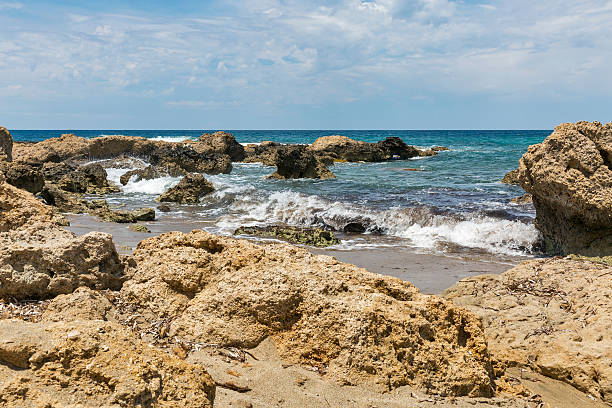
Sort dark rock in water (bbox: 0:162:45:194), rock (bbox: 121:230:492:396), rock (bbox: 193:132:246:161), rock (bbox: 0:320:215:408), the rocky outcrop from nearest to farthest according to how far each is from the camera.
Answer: rock (bbox: 0:320:215:408), rock (bbox: 121:230:492:396), dark rock in water (bbox: 0:162:45:194), rock (bbox: 193:132:246:161), the rocky outcrop

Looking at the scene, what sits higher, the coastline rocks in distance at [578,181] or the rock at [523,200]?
the coastline rocks in distance at [578,181]

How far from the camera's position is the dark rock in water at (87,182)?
1712 centimetres

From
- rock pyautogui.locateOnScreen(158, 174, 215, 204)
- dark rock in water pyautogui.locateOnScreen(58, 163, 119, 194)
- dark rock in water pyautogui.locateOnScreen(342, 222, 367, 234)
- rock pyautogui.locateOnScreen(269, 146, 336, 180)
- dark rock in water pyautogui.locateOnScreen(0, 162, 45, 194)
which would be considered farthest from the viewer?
rock pyautogui.locateOnScreen(269, 146, 336, 180)

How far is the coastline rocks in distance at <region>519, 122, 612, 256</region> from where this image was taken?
7.66 metres

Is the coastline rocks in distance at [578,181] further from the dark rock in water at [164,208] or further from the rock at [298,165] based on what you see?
the rock at [298,165]

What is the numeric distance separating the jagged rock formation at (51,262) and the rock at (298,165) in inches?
756

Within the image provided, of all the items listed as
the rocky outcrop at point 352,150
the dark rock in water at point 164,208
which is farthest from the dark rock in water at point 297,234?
the rocky outcrop at point 352,150

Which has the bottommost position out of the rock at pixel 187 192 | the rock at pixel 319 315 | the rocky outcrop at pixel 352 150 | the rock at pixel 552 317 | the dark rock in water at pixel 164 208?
the dark rock in water at pixel 164 208

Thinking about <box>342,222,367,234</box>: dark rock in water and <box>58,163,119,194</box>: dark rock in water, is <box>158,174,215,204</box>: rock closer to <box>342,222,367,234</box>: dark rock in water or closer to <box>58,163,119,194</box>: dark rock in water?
<box>58,163,119,194</box>: dark rock in water

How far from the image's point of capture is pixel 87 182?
1838 centimetres

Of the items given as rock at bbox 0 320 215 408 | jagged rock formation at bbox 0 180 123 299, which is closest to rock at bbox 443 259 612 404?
rock at bbox 0 320 215 408

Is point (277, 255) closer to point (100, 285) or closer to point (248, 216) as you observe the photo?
point (100, 285)

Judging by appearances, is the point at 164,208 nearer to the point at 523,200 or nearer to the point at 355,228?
the point at 355,228

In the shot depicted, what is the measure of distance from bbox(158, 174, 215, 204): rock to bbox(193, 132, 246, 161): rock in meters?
15.3
